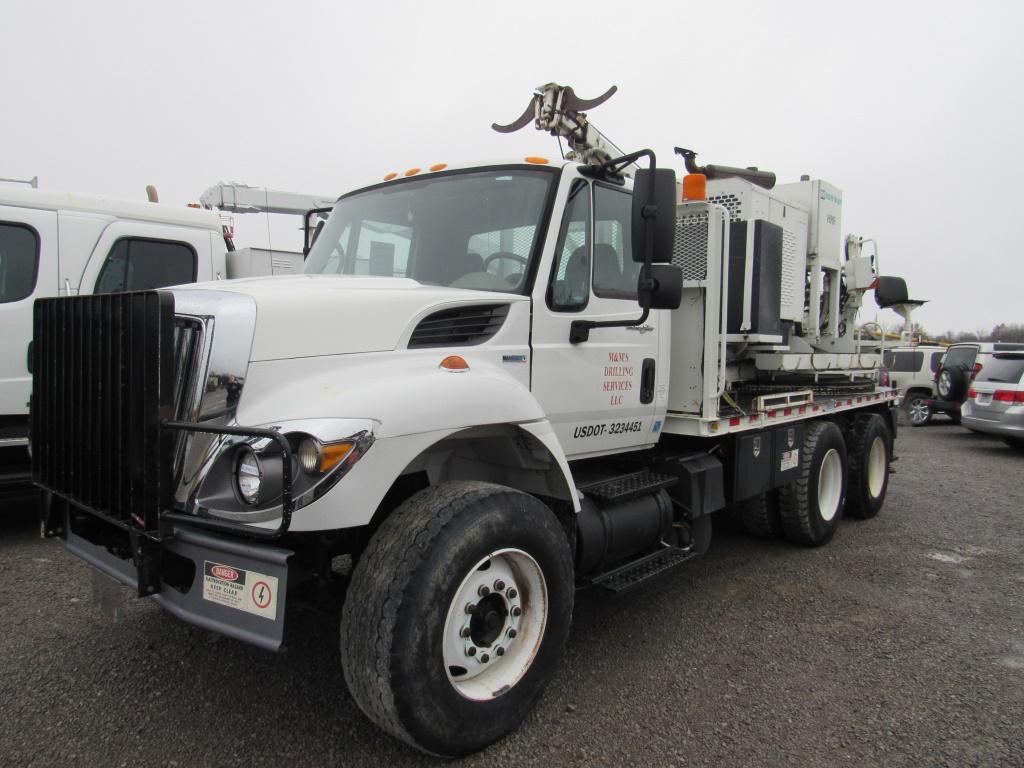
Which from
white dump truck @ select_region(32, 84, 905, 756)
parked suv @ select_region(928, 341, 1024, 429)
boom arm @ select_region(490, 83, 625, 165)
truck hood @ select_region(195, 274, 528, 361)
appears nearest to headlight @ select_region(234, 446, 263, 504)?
white dump truck @ select_region(32, 84, 905, 756)

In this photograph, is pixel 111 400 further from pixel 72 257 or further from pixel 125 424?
pixel 72 257

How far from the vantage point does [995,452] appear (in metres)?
12.0

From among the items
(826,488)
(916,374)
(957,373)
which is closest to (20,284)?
(826,488)

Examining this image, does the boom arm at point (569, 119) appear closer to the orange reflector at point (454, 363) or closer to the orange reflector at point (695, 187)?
the orange reflector at point (695, 187)

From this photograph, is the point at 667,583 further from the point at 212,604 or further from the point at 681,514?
the point at 212,604

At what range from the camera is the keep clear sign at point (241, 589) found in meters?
2.33

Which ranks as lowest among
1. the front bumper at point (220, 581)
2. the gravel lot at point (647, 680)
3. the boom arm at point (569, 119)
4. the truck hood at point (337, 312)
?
the gravel lot at point (647, 680)

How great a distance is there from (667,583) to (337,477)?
321 centimetres

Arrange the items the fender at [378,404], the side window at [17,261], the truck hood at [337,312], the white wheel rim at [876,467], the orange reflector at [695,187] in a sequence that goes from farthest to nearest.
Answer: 1. the white wheel rim at [876,467]
2. the side window at [17,261]
3. the orange reflector at [695,187]
4. the truck hood at [337,312]
5. the fender at [378,404]

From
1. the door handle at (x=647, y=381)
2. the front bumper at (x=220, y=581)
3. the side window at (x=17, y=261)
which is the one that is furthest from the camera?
the side window at (x=17, y=261)

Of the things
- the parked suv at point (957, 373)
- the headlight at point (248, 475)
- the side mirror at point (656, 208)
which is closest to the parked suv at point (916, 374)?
the parked suv at point (957, 373)

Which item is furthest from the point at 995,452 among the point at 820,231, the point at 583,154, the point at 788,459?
the point at 583,154

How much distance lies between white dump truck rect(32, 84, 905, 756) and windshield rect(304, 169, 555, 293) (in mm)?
13

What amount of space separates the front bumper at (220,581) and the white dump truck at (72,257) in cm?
343
